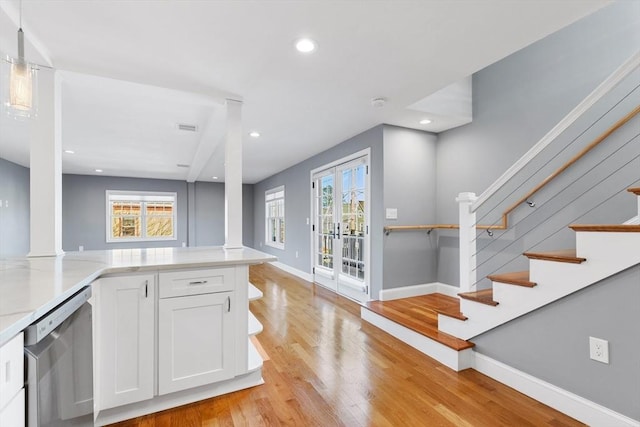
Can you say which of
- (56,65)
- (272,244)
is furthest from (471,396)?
(272,244)

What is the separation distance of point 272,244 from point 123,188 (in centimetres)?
418

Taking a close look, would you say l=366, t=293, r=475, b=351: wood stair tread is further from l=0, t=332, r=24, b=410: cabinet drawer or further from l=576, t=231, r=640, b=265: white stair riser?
l=0, t=332, r=24, b=410: cabinet drawer

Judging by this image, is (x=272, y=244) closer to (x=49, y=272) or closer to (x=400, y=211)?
(x=400, y=211)

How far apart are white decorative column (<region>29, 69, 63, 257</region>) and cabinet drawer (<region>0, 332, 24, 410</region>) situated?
1528 mm

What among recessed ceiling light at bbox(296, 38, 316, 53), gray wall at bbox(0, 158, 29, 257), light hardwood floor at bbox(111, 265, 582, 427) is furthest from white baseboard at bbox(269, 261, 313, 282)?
gray wall at bbox(0, 158, 29, 257)

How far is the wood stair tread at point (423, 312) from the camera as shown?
2.37 m

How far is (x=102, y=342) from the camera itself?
1.66 m

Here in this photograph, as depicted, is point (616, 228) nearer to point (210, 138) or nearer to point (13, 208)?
point (210, 138)

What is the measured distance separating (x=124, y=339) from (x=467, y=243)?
8.39 feet

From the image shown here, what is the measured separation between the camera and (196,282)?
187 centimetres

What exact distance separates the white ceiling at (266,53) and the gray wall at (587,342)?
5.19 feet

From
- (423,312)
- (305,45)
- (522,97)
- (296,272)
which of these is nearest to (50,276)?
Answer: (305,45)

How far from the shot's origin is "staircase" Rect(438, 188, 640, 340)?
5.01ft

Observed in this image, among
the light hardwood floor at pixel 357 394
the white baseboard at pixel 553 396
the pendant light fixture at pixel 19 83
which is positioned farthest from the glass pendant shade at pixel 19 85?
the white baseboard at pixel 553 396
